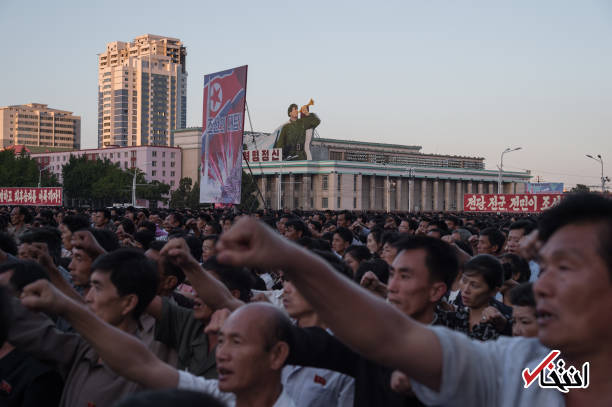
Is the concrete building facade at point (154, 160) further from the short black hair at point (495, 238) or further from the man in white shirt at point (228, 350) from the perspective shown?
the man in white shirt at point (228, 350)

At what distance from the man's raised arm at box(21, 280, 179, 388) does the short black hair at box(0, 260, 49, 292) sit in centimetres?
113

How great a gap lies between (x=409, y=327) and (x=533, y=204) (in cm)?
2616

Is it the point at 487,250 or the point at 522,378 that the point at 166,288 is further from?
the point at 487,250

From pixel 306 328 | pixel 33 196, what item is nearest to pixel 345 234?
pixel 306 328

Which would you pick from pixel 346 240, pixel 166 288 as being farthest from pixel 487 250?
pixel 166 288

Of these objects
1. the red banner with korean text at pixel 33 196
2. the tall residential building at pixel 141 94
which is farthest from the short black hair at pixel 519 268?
the tall residential building at pixel 141 94

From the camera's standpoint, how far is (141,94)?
500 feet

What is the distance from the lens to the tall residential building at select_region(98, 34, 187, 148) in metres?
152

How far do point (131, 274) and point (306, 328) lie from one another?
1100 mm

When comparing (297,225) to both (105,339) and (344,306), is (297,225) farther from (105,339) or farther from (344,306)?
(344,306)

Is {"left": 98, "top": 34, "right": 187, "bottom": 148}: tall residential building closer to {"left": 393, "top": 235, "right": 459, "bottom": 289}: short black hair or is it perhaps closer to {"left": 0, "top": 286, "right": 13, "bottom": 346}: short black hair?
{"left": 393, "top": 235, "right": 459, "bottom": 289}: short black hair

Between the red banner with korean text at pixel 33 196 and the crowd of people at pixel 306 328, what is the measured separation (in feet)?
69.3

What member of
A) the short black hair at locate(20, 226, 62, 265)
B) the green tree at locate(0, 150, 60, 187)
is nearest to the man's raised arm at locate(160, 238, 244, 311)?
the short black hair at locate(20, 226, 62, 265)

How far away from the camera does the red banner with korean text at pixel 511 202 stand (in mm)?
25453
